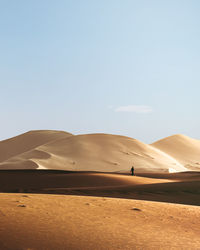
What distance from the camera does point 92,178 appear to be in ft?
92.8

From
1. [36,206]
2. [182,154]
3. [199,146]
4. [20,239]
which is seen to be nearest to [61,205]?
[36,206]

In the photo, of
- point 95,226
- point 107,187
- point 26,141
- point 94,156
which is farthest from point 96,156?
point 95,226

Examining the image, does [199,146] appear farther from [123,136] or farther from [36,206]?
[36,206]

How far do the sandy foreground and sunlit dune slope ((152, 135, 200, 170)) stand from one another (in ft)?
340

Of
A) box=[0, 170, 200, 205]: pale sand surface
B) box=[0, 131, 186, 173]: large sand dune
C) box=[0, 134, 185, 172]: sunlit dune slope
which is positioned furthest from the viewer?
box=[0, 134, 185, 172]: sunlit dune slope

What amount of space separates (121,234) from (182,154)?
11969 centimetres

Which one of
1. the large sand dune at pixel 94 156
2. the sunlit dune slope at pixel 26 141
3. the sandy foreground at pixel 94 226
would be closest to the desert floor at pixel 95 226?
the sandy foreground at pixel 94 226

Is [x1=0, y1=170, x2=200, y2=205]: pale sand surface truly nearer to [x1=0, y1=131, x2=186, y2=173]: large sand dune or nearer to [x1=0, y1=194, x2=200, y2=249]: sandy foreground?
[x1=0, y1=194, x2=200, y2=249]: sandy foreground

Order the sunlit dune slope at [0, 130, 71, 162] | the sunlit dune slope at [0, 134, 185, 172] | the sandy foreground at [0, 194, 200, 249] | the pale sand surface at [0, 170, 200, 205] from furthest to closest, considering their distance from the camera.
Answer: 1. the sunlit dune slope at [0, 130, 71, 162]
2. the sunlit dune slope at [0, 134, 185, 172]
3. the pale sand surface at [0, 170, 200, 205]
4. the sandy foreground at [0, 194, 200, 249]

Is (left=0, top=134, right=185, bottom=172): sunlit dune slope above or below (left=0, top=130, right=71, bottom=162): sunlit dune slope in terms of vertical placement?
below

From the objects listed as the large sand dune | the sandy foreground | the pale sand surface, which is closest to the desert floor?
the sandy foreground

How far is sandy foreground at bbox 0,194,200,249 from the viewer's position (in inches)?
217

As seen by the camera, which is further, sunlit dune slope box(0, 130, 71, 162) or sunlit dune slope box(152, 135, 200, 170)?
sunlit dune slope box(152, 135, 200, 170)

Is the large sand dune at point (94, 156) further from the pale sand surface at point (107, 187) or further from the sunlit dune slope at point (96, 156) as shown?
the pale sand surface at point (107, 187)
